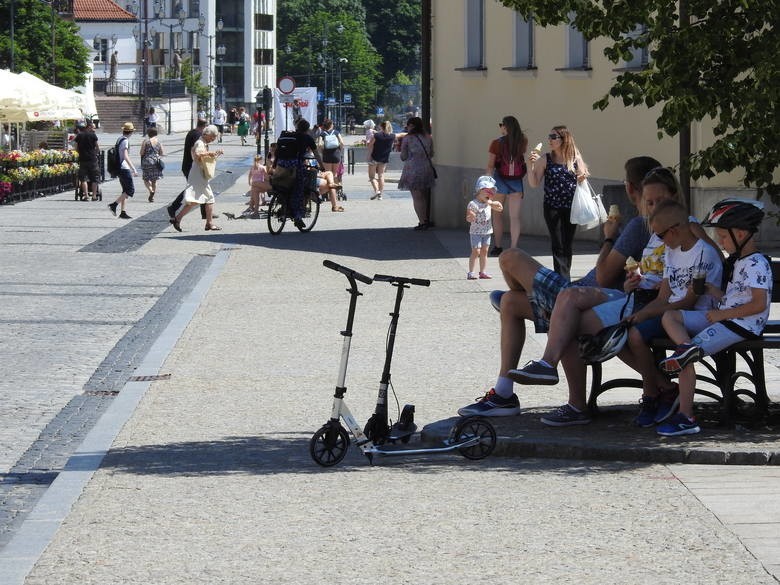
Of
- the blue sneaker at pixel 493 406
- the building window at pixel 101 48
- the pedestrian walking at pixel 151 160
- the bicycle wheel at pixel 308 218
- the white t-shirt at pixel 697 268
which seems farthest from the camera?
the building window at pixel 101 48

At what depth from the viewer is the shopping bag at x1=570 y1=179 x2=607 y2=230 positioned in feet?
53.3

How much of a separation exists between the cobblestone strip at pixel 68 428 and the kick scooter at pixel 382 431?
4.05ft

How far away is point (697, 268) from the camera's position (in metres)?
8.21

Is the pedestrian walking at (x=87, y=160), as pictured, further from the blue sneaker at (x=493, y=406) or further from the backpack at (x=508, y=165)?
the blue sneaker at (x=493, y=406)

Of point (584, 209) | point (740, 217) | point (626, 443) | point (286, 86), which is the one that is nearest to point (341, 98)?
point (286, 86)

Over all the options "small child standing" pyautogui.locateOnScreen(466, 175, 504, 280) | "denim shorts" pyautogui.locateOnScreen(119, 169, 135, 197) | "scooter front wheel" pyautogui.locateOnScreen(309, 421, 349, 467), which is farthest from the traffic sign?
"scooter front wheel" pyautogui.locateOnScreen(309, 421, 349, 467)

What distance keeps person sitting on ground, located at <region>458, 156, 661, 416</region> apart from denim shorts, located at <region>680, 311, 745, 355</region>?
457 mm

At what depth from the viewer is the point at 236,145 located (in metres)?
88.4

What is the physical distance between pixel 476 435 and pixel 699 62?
215 cm

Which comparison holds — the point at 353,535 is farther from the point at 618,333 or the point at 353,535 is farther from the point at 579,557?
the point at 618,333

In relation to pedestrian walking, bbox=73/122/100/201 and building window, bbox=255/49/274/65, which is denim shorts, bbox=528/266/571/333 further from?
building window, bbox=255/49/274/65

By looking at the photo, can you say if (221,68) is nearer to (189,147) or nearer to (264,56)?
(264,56)

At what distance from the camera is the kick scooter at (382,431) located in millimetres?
7539

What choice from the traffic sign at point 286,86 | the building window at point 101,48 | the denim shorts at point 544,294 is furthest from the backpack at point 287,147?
the building window at point 101,48
